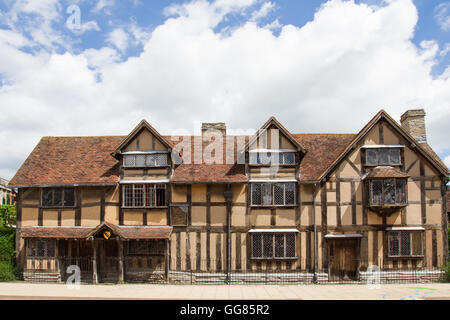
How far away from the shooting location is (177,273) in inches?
777

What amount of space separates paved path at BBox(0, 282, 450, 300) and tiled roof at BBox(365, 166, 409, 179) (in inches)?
213

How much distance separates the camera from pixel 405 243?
1972cm

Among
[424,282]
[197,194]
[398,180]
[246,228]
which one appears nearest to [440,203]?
[398,180]

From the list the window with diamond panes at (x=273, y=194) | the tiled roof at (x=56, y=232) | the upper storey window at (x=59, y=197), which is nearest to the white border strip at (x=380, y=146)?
the window with diamond panes at (x=273, y=194)

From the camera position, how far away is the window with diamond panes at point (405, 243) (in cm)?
1966

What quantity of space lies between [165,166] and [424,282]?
588 inches

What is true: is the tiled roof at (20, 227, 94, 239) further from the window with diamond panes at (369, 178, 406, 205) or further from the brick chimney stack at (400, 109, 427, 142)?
the brick chimney stack at (400, 109, 427, 142)

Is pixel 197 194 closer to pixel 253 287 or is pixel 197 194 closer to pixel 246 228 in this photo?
pixel 246 228

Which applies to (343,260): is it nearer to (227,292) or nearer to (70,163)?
(227,292)

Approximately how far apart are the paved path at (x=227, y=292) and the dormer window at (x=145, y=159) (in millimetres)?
6362

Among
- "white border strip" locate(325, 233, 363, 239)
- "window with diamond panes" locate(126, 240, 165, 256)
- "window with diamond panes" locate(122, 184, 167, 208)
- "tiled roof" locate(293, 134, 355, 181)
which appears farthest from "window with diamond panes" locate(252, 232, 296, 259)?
"window with diamond panes" locate(122, 184, 167, 208)

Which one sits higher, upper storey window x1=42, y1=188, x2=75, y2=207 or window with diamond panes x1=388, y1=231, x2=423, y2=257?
upper storey window x1=42, y1=188, x2=75, y2=207

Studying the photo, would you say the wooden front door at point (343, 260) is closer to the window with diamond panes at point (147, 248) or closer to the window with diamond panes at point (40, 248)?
the window with diamond panes at point (147, 248)

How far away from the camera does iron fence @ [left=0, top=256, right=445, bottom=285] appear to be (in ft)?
63.7
